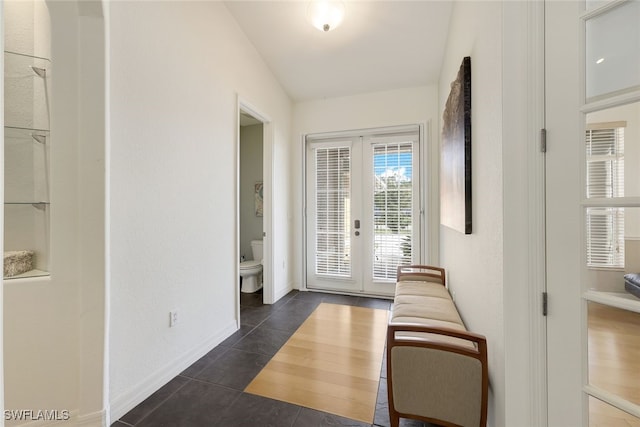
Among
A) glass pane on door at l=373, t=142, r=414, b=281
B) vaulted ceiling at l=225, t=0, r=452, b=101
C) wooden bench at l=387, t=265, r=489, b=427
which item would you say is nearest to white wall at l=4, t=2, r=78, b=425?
vaulted ceiling at l=225, t=0, r=452, b=101

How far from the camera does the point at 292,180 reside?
383 cm

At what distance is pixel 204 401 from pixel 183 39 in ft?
8.58

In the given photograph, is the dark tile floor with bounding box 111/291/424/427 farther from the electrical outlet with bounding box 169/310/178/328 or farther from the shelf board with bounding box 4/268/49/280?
the shelf board with bounding box 4/268/49/280

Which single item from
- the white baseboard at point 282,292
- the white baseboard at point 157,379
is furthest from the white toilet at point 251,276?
the white baseboard at point 157,379

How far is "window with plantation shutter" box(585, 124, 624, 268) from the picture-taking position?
88 cm

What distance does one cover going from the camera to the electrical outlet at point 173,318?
1.90m

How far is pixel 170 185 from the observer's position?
6.26ft

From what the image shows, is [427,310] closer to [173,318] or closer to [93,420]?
Answer: [173,318]

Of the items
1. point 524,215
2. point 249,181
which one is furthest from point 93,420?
point 249,181

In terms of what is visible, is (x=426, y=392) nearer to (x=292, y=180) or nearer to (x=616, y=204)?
(x=616, y=204)

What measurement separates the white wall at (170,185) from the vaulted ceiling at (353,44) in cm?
38

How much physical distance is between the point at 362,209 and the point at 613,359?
2.79m

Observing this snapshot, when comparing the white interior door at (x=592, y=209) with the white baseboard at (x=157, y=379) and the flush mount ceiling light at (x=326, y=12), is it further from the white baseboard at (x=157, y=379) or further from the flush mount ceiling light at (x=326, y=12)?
the white baseboard at (x=157, y=379)

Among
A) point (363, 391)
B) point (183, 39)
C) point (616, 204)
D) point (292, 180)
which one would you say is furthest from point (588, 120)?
point (292, 180)
